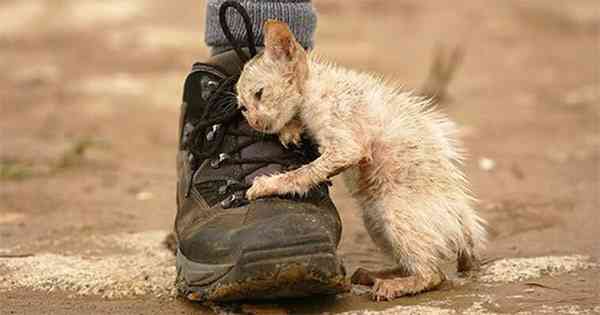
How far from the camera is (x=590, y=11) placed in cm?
1021

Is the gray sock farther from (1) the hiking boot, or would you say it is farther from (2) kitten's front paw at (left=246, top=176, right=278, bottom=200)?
(2) kitten's front paw at (left=246, top=176, right=278, bottom=200)

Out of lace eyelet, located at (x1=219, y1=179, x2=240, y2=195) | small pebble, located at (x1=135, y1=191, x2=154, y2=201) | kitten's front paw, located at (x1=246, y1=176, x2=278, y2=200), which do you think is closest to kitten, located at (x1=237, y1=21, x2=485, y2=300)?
kitten's front paw, located at (x1=246, y1=176, x2=278, y2=200)

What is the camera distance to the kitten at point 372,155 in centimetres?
320

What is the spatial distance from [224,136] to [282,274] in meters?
0.75

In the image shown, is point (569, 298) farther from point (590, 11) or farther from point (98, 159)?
point (590, 11)

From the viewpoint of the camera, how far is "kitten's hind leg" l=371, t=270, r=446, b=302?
3145 millimetres

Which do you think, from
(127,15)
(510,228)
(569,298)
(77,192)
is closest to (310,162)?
(569,298)

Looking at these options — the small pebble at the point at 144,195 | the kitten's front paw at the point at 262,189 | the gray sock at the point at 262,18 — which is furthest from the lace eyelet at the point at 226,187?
the small pebble at the point at 144,195

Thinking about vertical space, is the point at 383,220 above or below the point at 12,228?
above

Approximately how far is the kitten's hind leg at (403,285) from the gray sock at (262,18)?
1.07 m

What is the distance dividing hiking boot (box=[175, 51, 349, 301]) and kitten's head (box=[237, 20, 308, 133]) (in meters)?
0.12

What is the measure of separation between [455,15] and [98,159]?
523 cm

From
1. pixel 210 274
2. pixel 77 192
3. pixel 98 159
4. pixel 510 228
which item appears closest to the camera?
pixel 210 274

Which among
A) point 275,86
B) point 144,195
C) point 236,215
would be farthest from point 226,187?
point 144,195
